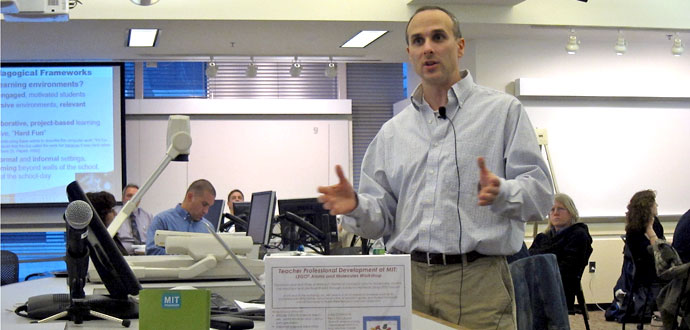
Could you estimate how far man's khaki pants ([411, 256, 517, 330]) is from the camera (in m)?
2.14

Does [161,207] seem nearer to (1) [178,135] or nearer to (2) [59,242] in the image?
(2) [59,242]

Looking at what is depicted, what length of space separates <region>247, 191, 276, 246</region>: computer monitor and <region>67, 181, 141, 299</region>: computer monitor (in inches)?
81.9

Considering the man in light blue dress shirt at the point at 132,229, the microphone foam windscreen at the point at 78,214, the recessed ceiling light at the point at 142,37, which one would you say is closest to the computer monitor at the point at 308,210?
the man in light blue dress shirt at the point at 132,229

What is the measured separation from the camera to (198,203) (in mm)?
6316

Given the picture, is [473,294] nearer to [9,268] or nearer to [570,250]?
[570,250]

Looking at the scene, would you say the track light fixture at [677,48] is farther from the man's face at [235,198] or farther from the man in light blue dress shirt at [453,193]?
the man in light blue dress shirt at [453,193]

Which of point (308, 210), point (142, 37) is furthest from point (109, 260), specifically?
point (142, 37)

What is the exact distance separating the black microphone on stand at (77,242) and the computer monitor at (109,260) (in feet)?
0.59

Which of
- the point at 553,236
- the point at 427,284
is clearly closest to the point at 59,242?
the point at 553,236

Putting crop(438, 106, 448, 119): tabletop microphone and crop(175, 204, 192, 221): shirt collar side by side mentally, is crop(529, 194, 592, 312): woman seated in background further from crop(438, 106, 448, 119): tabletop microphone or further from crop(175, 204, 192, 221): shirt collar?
crop(438, 106, 448, 119): tabletop microphone

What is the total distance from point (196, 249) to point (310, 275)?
192cm

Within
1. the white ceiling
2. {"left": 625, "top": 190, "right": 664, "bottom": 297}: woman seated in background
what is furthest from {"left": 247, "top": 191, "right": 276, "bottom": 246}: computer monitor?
{"left": 625, "top": 190, "right": 664, "bottom": 297}: woman seated in background

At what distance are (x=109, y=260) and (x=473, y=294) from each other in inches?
44.4

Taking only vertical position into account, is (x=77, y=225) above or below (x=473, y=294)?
above
